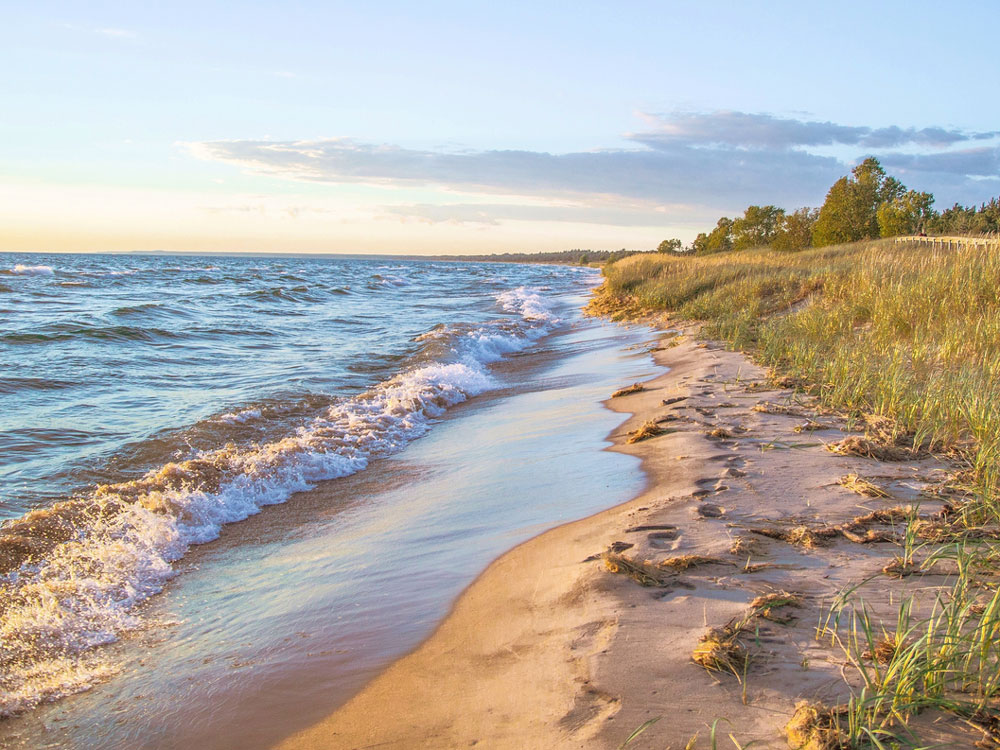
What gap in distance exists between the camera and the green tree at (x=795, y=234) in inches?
1761

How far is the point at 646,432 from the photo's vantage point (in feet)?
20.7

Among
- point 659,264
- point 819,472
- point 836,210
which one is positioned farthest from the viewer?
point 836,210

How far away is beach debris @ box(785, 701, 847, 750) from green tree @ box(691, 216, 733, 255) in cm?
6450

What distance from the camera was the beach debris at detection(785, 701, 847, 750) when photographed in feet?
6.41

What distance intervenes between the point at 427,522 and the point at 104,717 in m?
→ 2.37

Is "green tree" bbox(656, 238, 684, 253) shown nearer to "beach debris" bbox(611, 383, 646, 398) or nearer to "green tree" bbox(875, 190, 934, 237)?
"green tree" bbox(875, 190, 934, 237)

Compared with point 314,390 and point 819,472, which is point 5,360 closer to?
point 314,390

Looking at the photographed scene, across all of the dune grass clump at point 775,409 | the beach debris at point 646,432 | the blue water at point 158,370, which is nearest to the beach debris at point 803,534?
the beach debris at point 646,432

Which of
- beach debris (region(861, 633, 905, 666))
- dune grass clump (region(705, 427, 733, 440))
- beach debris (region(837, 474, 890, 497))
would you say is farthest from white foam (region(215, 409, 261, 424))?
beach debris (region(861, 633, 905, 666))

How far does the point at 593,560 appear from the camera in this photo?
3648mm

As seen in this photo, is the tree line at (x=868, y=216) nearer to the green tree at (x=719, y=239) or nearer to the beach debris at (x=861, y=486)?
the green tree at (x=719, y=239)

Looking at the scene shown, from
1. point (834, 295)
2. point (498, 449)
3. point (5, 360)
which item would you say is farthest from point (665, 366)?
point (5, 360)

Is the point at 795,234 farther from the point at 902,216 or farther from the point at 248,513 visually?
the point at 248,513

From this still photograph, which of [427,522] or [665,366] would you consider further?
[665,366]
